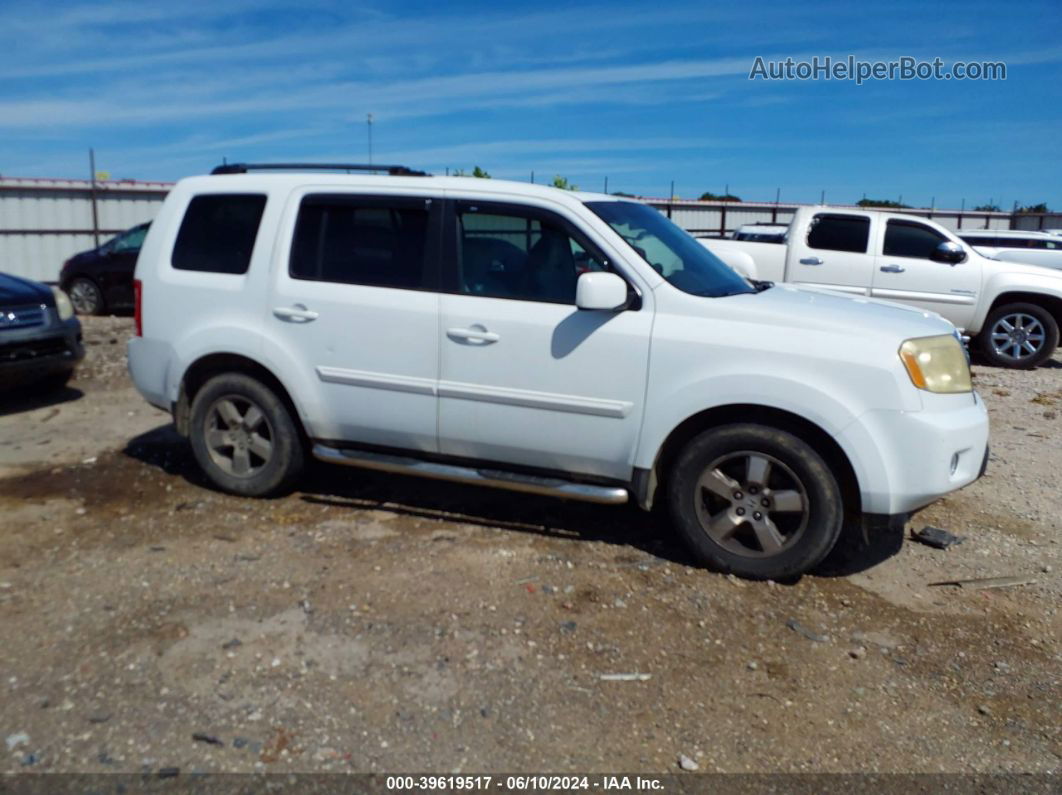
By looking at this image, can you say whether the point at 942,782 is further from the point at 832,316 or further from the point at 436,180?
the point at 436,180

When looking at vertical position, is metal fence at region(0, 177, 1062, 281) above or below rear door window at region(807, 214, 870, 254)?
below

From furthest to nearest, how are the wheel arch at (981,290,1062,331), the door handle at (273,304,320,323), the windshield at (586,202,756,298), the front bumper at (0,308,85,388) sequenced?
the wheel arch at (981,290,1062,331)
the front bumper at (0,308,85,388)
the door handle at (273,304,320,323)
the windshield at (586,202,756,298)

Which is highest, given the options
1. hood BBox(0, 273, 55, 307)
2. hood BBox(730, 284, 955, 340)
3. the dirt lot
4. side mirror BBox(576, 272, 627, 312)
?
side mirror BBox(576, 272, 627, 312)

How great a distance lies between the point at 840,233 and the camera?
1166cm

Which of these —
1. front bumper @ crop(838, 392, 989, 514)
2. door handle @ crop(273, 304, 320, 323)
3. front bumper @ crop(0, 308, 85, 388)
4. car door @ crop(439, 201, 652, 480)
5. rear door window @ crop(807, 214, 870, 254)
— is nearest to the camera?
front bumper @ crop(838, 392, 989, 514)

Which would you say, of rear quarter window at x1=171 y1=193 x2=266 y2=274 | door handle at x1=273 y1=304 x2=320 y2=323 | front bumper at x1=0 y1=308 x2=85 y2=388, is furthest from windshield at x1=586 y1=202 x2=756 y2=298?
front bumper at x1=0 y1=308 x2=85 y2=388

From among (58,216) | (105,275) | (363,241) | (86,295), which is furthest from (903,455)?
(58,216)

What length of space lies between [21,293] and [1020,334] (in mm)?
10798

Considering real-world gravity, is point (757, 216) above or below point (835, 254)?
above

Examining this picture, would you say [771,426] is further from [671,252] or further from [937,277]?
[937,277]

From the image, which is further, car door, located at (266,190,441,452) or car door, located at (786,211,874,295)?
car door, located at (786,211,874,295)

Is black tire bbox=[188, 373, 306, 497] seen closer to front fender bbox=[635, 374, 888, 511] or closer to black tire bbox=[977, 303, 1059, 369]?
front fender bbox=[635, 374, 888, 511]

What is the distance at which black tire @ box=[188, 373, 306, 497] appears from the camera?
5.45m

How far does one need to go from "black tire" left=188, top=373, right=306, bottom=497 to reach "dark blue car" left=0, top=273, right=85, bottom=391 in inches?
123
